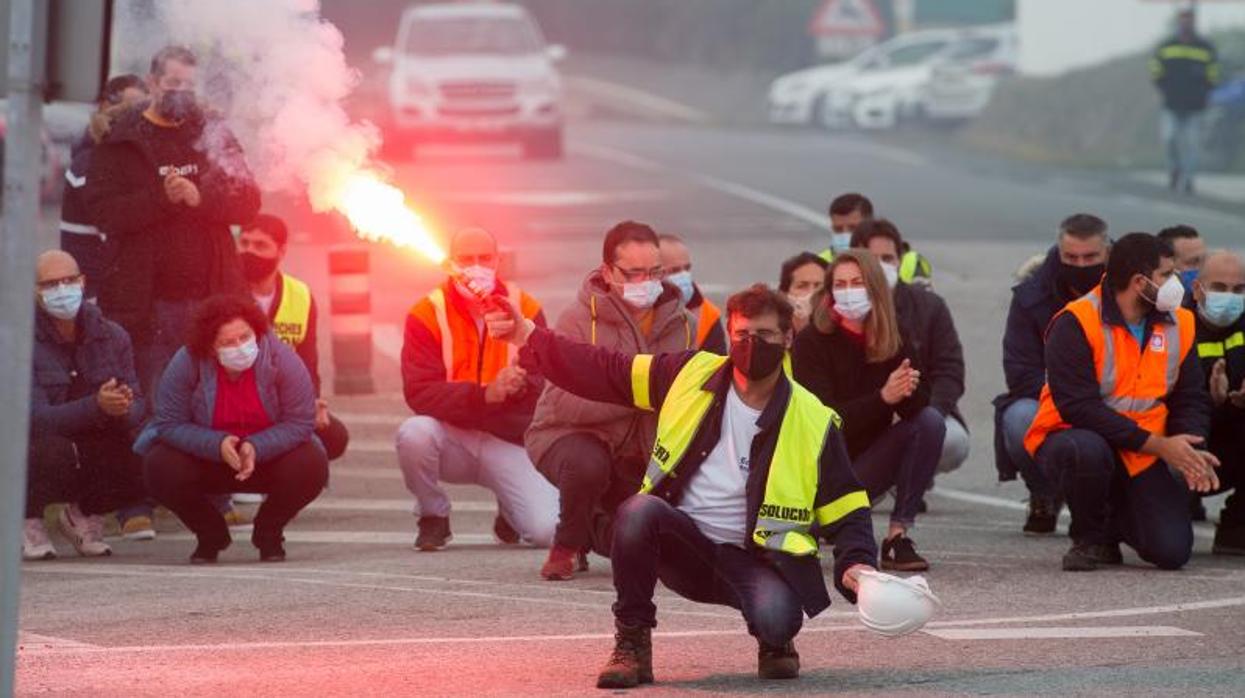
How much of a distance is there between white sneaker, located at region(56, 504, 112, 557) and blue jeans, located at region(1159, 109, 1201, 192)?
70.5ft

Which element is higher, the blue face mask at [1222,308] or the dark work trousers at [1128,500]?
the blue face mask at [1222,308]

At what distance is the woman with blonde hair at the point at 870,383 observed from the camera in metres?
12.8

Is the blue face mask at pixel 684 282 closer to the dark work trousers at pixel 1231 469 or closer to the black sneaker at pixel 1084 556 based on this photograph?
the black sneaker at pixel 1084 556

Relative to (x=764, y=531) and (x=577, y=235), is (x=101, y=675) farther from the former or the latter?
(x=577, y=235)

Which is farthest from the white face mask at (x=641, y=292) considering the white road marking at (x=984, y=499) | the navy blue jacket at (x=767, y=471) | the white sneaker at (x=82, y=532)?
the white road marking at (x=984, y=499)

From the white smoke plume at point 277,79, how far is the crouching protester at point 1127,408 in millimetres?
3194

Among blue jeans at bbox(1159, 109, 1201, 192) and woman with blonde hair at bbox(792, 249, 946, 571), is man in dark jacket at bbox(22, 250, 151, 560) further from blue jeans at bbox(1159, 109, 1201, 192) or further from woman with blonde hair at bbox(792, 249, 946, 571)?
blue jeans at bbox(1159, 109, 1201, 192)

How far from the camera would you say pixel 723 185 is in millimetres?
34875

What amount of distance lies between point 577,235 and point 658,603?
16.8 m

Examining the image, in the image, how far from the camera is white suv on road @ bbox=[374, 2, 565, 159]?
3766 centimetres

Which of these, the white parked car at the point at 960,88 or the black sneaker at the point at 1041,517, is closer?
the black sneaker at the point at 1041,517

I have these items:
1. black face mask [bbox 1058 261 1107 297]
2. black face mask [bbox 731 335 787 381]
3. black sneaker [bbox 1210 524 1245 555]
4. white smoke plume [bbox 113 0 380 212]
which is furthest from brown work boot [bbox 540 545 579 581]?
black sneaker [bbox 1210 524 1245 555]

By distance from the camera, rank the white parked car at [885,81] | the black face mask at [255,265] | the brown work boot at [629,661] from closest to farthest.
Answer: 1. the brown work boot at [629,661]
2. the black face mask at [255,265]
3. the white parked car at [885,81]

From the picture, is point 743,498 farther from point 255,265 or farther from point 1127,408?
point 255,265
